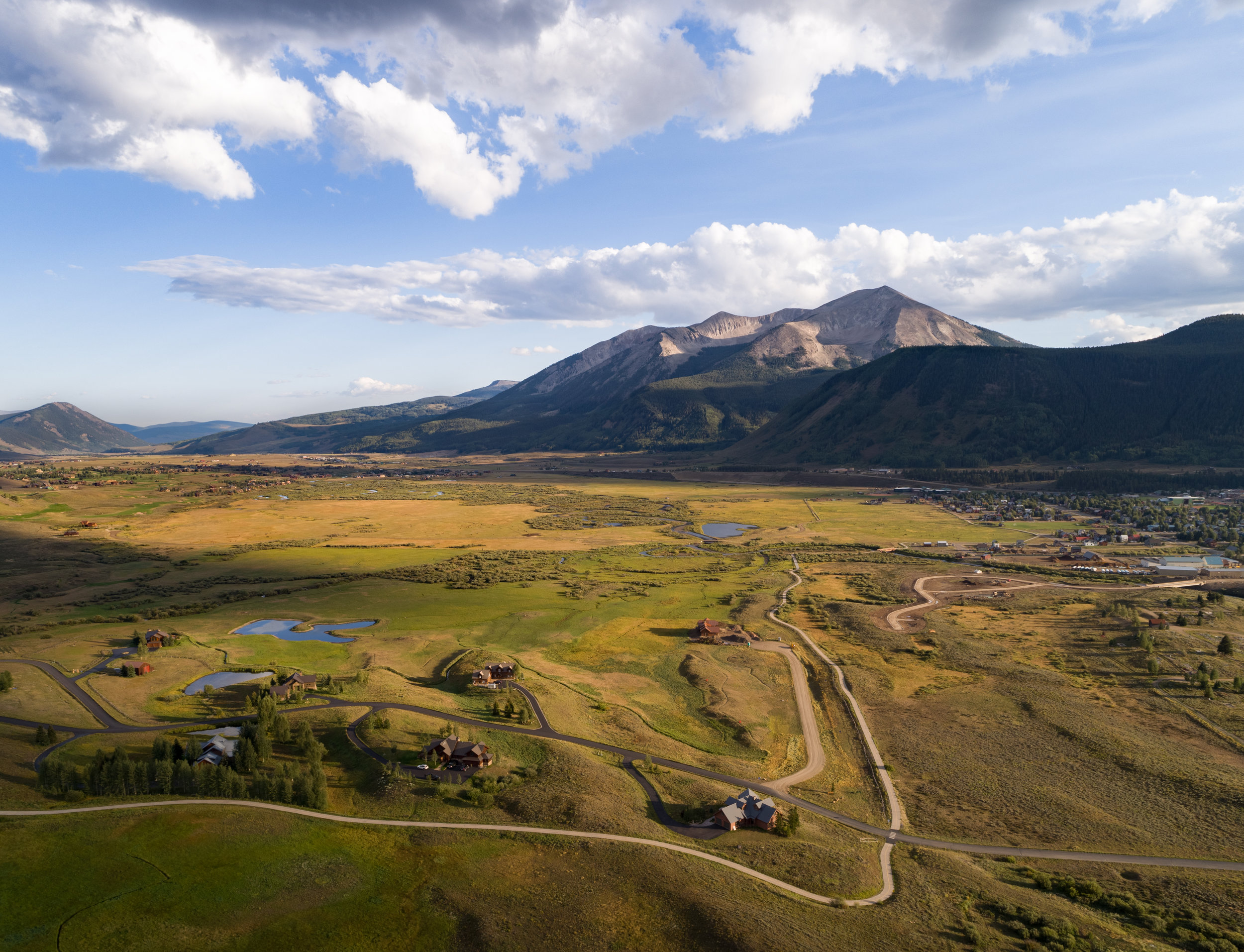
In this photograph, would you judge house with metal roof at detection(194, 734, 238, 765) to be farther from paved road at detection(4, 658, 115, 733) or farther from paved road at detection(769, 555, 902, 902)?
paved road at detection(769, 555, 902, 902)

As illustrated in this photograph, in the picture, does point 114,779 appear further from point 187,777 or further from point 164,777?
point 187,777

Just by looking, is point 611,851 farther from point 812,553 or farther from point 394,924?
point 812,553

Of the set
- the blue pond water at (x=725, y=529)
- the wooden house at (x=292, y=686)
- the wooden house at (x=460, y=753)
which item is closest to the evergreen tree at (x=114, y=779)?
the wooden house at (x=292, y=686)

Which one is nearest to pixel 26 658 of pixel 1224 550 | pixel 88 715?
pixel 88 715

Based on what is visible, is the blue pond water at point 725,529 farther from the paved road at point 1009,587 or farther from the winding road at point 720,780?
the winding road at point 720,780

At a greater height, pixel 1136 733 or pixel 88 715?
pixel 88 715

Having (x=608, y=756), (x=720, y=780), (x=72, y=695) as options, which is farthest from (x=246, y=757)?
(x=720, y=780)
